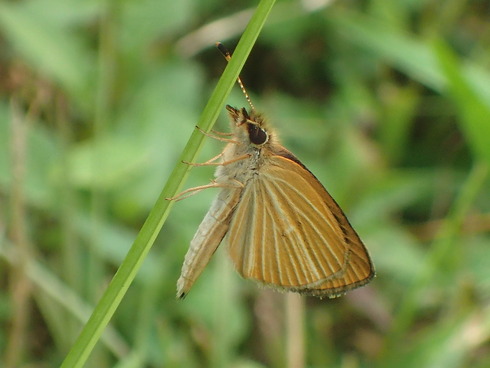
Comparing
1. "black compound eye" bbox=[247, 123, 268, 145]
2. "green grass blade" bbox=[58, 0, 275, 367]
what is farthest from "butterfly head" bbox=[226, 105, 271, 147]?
"green grass blade" bbox=[58, 0, 275, 367]

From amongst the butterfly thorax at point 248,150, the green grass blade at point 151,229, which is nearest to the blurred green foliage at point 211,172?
the butterfly thorax at point 248,150

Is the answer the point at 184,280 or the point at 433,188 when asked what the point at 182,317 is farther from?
the point at 433,188

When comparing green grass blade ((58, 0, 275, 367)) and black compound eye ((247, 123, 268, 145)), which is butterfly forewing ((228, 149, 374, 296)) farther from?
green grass blade ((58, 0, 275, 367))

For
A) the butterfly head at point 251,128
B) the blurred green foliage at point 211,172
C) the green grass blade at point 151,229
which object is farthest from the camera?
the blurred green foliage at point 211,172

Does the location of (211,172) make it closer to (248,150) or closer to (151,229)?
(248,150)

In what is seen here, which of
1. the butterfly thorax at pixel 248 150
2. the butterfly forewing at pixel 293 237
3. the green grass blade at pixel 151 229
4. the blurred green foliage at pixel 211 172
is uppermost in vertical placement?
the blurred green foliage at pixel 211 172

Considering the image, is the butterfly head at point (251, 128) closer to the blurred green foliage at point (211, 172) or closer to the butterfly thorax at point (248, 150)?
the butterfly thorax at point (248, 150)
